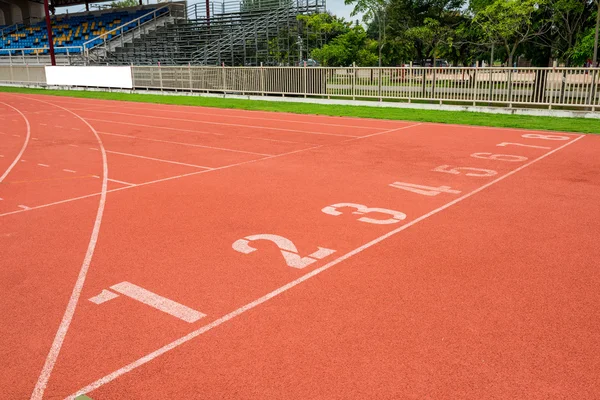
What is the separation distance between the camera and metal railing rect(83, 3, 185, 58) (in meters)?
46.2

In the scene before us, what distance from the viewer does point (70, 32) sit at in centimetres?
5756

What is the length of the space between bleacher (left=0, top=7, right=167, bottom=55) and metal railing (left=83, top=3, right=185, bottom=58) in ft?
0.75

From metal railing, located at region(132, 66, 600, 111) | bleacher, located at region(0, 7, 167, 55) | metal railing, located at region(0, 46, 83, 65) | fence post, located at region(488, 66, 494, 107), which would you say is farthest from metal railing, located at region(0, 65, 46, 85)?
fence post, located at region(488, 66, 494, 107)

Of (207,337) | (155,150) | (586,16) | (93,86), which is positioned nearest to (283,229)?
(207,337)

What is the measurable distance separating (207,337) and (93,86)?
3763 cm

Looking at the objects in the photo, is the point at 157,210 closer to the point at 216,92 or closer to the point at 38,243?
the point at 38,243

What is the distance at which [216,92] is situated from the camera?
99.8ft

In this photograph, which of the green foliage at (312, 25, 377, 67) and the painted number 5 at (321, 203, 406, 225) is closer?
the painted number 5 at (321, 203, 406, 225)

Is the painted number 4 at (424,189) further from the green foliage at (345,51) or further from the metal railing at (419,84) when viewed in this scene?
the green foliage at (345,51)

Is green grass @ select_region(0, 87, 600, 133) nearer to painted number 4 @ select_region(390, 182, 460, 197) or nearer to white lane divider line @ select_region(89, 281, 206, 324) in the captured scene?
painted number 4 @ select_region(390, 182, 460, 197)

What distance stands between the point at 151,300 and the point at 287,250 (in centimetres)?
180

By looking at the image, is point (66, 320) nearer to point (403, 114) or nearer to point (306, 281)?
point (306, 281)

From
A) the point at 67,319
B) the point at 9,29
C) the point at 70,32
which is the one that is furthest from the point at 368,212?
the point at 9,29

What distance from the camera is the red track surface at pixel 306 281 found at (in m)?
3.73
